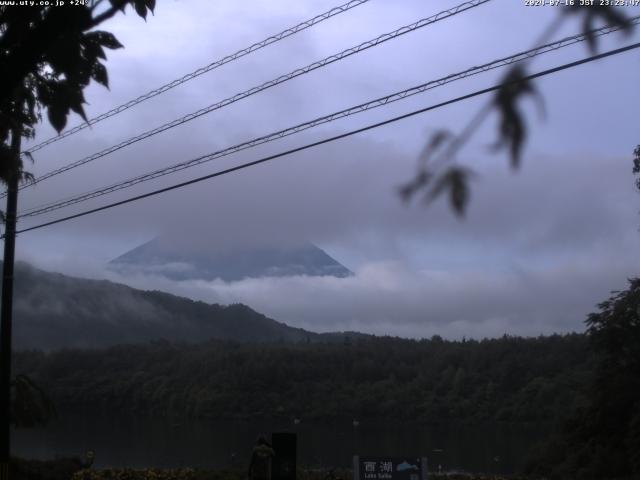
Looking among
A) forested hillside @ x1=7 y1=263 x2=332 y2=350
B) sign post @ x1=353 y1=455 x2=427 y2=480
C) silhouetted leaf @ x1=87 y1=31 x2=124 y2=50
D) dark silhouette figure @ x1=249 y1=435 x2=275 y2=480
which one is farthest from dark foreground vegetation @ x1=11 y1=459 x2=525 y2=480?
forested hillside @ x1=7 y1=263 x2=332 y2=350

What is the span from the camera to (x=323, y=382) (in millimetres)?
48688

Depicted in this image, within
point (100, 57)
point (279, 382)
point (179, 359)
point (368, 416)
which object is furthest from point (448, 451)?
point (100, 57)

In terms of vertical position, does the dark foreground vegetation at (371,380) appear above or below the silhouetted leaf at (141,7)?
below

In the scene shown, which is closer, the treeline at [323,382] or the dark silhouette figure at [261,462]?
the dark silhouette figure at [261,462]

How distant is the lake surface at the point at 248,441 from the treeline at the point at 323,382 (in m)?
1.45

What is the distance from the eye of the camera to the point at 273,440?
16.2 metres

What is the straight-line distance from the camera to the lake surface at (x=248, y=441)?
1139 inches

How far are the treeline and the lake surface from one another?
57.3 inches

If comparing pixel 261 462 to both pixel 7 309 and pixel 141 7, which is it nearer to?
pixel 7 309

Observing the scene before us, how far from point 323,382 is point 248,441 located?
15556 millimetres

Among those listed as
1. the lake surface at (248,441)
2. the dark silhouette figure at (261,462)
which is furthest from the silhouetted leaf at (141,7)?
the lake surface at (248,441)

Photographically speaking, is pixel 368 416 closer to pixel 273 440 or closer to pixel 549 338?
pixel 549 338

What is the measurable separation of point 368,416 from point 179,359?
1429 centimetres

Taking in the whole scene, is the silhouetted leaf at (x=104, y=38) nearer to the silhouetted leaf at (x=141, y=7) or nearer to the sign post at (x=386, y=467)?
the silhouetted leaf at (x=141, y=7)
